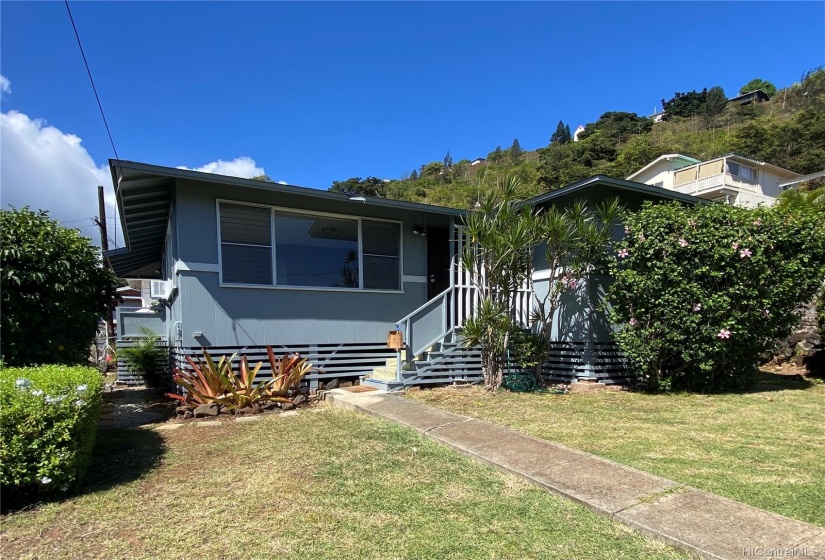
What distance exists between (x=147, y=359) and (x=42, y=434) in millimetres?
8437

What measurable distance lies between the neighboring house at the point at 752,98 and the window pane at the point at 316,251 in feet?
277

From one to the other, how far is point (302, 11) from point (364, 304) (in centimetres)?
528

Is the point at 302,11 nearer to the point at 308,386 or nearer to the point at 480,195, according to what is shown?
the point at 480,195

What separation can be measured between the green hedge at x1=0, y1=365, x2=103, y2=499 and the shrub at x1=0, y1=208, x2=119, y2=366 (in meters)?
2.38

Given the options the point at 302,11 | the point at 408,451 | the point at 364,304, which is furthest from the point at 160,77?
the point at 408,451

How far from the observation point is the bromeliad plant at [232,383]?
20.4ft

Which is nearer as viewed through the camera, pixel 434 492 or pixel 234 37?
pixel 434 492

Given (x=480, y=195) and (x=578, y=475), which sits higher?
(x=480, y=195)

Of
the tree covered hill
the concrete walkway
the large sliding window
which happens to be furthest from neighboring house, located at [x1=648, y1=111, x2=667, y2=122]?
the concrete walkway

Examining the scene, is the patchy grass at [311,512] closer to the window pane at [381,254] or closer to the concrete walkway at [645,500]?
the concrete walkway at [645,500]

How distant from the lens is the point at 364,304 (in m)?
8.29

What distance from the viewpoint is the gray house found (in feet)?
22.9

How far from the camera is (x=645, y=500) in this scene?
296 cm

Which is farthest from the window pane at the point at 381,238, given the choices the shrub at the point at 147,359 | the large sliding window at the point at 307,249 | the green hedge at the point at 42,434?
the shrub at the point at 147,359
